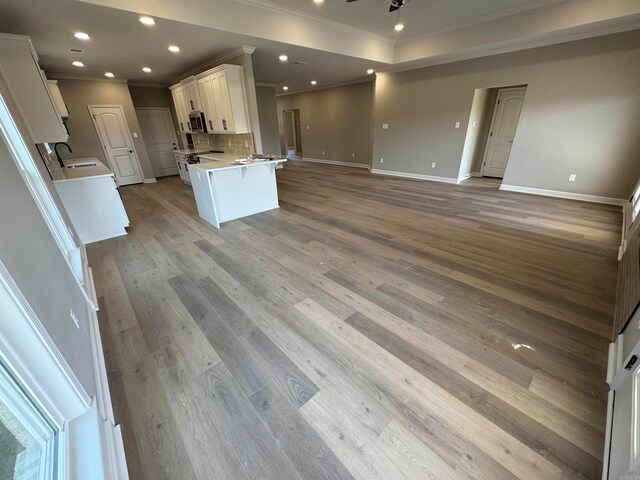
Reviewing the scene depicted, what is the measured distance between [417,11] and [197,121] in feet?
15.5

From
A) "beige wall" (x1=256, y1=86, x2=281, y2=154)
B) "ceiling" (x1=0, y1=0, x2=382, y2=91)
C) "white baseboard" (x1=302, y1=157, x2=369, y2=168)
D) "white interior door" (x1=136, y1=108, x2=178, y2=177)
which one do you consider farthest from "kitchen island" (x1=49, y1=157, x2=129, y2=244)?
"white baseboard" (x1=302, y1=157, x2=369, y2=168)

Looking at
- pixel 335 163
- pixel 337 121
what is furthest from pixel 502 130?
pixel 335 163

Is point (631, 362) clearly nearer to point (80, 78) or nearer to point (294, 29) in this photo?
point (294, 29)

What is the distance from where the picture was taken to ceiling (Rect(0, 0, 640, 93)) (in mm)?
3053

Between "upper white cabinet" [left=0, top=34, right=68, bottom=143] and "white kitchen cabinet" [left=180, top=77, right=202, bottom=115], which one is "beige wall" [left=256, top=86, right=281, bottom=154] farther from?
"upper white cabinet" [left=0, top=34, right=68, bottom=143]

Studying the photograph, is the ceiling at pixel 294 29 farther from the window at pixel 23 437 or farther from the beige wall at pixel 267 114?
the window at pixel 23 437

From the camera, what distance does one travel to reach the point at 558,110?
451 cm

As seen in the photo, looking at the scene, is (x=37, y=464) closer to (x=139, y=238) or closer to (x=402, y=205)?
(x=139, y=238)

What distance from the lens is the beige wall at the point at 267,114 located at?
8094 mm

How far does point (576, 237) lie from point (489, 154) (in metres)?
4.17

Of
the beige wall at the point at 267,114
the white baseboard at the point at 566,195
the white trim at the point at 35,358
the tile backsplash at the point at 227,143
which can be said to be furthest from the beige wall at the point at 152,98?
the white baseboard at the point at 566,195

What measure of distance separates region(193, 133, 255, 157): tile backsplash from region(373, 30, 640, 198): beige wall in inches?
166

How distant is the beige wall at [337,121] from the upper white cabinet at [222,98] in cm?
461

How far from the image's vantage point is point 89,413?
104 cm
